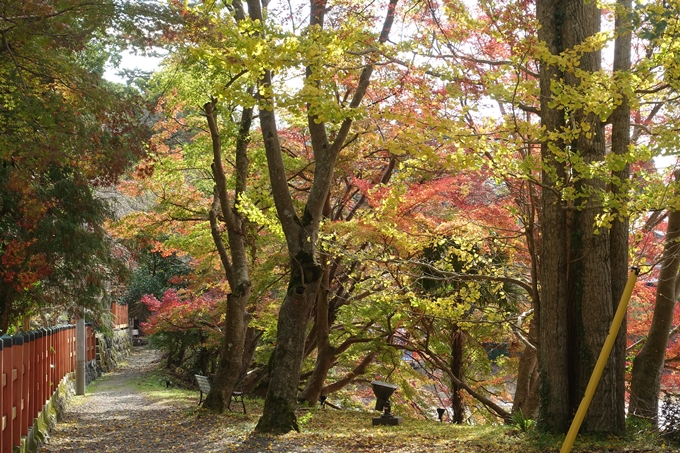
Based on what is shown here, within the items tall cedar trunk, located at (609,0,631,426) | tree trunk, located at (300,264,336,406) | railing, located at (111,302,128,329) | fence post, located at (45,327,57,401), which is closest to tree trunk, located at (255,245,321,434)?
tree trunk, located at (300,264,336,406)

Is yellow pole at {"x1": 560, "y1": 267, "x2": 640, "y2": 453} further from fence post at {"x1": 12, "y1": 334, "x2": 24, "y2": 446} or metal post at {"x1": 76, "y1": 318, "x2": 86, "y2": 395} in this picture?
metal post at {"x1": 76, "y1": 318, "x2": 86, "y2": 395}

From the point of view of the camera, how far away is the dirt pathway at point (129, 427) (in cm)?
935

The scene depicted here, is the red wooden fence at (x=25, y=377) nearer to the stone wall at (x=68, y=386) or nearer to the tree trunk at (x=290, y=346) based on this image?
the stone wall at (x=68, y=386)

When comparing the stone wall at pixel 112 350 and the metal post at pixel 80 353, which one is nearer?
the metal post at pixel 80 353

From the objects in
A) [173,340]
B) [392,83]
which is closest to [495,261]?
[392,83]

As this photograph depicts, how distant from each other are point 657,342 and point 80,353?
13.4 meters

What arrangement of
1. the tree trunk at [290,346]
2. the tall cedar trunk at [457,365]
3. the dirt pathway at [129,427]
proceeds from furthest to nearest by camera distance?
the tall cedar trunk at [457,365], the dirt pathway at [129,427], the tree trunk at [290,346]

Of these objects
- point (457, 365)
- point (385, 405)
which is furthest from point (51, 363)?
point (457, 365)

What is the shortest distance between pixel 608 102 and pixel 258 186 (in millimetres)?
8133

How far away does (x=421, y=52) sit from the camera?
7.53 metres

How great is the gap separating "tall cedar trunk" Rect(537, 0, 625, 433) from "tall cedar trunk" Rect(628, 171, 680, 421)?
3.40 feet

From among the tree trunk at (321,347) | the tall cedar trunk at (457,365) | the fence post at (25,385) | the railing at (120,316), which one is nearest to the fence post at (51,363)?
the fence post at (25,385)

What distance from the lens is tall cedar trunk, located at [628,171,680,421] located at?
810 centimetres

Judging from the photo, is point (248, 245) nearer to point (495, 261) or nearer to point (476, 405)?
point (495, 261)
